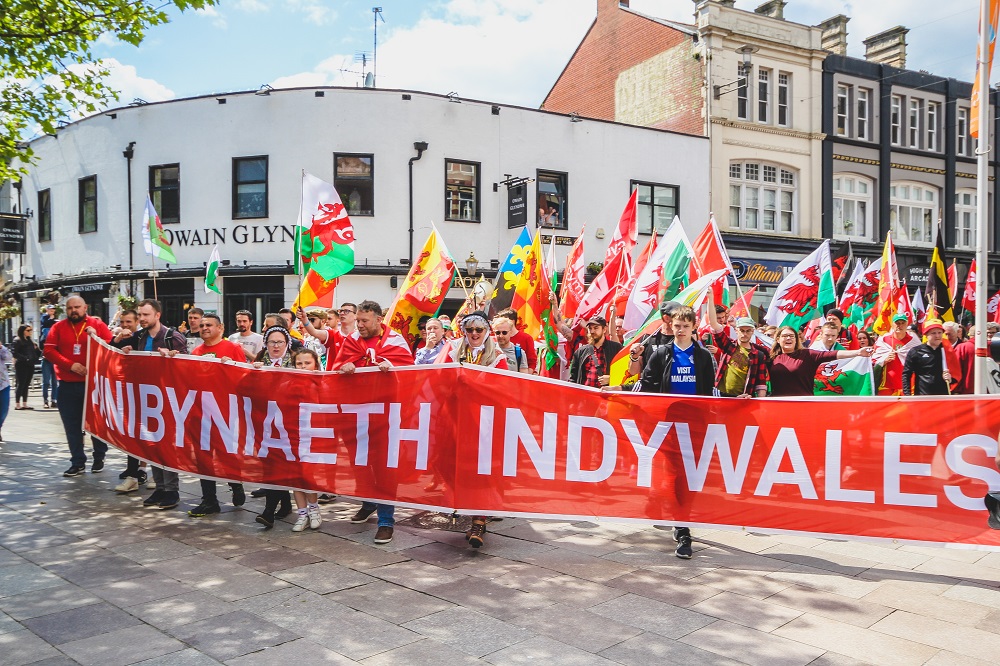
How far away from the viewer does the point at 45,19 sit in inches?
404

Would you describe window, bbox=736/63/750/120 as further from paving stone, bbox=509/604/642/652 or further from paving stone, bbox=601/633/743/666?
paving stone, bbox=601/633/743/666

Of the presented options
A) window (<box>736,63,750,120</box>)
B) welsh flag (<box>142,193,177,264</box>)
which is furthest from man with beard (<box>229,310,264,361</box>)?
window (<box>736,63,750,120</box>)

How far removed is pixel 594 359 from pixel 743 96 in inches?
887

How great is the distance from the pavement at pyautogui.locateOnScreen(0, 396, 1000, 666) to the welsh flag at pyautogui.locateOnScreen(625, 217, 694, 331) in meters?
2.60

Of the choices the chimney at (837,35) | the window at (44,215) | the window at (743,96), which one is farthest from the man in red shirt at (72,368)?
the chimney at (837,35)

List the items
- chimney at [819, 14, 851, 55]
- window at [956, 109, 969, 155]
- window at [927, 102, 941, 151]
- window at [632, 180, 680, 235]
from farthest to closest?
window at [956, 109, 969, 155] → window at [927, 102, 941, 151] → chimney at [819, 14, 851, 55] → window at [632, 180, 680, 235]

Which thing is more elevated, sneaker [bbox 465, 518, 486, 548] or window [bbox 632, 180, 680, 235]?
window [bbox 632, 180, 680, 235]

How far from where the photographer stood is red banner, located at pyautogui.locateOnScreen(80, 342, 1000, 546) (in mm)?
5391

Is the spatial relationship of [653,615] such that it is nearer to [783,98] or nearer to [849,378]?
[849,378]

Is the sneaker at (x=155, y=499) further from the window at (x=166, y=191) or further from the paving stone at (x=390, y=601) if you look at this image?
the window at (x=166, y=191)

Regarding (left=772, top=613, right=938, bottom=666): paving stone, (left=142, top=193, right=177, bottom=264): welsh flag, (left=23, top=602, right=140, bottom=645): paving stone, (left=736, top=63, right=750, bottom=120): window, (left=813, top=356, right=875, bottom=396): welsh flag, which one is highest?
(left=736, top=63, right=750, bottom=120): window

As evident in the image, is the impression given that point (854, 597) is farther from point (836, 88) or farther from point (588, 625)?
point (836, 88)

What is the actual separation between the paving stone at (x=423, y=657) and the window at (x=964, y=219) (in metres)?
35.7

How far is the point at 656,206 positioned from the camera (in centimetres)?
2580
